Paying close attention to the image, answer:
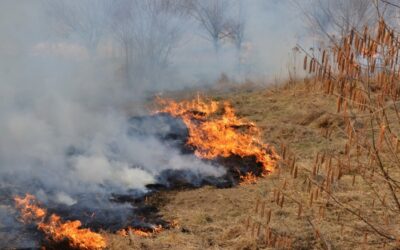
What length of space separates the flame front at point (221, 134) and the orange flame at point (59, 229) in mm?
3836

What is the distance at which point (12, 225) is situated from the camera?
5598mm

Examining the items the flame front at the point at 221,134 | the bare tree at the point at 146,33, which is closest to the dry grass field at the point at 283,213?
the flame front at the point at 221,134

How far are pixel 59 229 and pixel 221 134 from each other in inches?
215

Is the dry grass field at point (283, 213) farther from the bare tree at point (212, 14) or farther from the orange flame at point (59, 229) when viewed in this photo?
the bare tree at point (212, 14)

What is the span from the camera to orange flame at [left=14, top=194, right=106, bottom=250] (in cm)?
525

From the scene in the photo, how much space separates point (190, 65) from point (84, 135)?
14680mm

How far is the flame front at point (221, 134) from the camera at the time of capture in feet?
30.1

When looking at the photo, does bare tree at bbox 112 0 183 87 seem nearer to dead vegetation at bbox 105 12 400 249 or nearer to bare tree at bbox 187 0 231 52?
bare tree at bbox 187 0 231 52

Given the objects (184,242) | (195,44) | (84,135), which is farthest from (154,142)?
(195,44)

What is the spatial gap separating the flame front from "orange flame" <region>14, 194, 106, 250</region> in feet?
12.6

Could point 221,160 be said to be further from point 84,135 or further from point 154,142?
point 84,135

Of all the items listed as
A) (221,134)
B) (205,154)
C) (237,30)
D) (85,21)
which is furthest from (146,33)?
(205,154)

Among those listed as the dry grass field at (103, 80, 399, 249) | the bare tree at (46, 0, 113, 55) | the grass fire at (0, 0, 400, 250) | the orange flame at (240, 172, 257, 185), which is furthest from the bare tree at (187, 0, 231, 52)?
the orange flame at (240, 172, 257, 185)

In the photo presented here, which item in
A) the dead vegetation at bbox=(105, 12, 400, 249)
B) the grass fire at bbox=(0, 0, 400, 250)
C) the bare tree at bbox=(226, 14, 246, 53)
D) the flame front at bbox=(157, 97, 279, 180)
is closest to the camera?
the dead vegetation at bbox=(105, 12, 400, 249)
